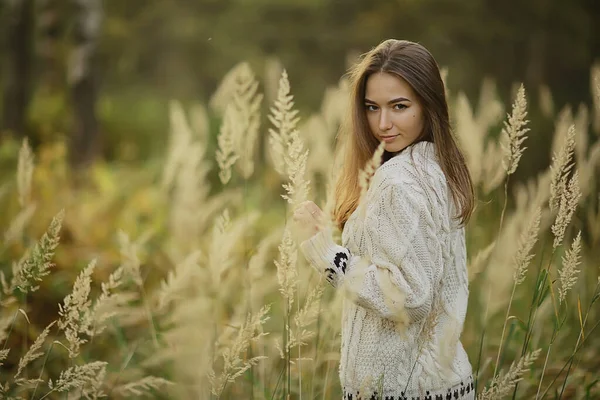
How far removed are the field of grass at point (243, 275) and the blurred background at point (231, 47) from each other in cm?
198

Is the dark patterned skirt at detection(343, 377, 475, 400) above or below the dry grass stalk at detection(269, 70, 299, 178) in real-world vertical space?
below

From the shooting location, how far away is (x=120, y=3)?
10820 mm

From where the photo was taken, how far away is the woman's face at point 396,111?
1968mm

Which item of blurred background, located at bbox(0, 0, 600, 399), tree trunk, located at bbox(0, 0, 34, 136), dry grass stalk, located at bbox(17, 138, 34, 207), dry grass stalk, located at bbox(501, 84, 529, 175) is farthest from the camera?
tree trunk, located at bbox(0, 0, 34, 136)

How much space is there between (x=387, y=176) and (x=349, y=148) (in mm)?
379

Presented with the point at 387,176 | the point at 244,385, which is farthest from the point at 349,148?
the point at 244,385

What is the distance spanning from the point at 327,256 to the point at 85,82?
5.88m

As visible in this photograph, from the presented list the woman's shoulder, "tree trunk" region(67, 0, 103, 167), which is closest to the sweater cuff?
the woman's shoulder

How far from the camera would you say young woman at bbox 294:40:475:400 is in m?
1.75

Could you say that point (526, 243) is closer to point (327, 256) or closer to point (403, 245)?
point (403, 245)

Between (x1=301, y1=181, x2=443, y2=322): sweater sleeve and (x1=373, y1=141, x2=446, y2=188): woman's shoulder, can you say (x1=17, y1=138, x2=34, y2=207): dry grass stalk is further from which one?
(x1=373, y1=141, x2=446, y2=188): woman's shoulder

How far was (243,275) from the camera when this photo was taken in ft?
8.61

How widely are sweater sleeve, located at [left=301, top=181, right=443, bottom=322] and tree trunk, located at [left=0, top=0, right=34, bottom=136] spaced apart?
7497mm

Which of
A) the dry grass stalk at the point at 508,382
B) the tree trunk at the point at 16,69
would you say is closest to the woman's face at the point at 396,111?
the dry grass stalk at the point at 508,382
